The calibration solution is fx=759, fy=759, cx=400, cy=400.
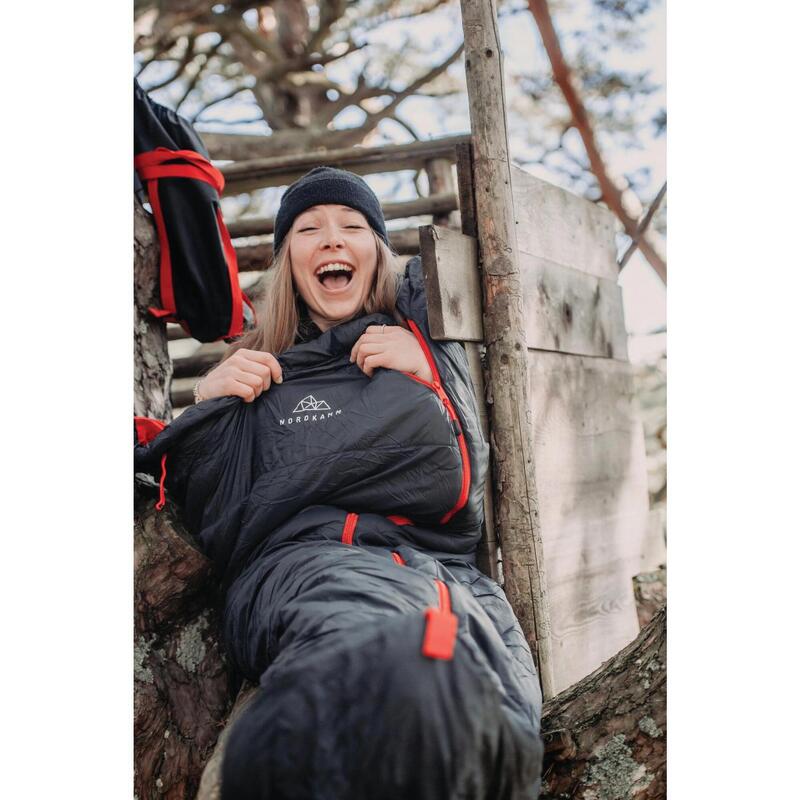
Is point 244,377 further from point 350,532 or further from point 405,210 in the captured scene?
point 405,210

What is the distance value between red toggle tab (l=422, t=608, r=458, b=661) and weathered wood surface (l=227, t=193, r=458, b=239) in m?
1.93

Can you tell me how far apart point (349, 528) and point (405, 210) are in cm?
154

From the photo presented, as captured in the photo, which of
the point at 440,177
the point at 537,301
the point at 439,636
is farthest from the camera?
the point at 440,177

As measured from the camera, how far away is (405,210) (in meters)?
2.75

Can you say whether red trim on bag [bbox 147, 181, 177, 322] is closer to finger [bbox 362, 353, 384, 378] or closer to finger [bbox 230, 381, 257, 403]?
finger [bbox 230, 381, 257, 403]

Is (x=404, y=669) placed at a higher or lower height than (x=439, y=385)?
lower

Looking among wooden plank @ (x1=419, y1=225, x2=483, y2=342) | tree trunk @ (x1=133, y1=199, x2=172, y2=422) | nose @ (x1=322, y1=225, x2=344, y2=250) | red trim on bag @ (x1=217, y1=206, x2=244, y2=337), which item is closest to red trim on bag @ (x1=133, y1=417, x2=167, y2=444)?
tree trunk @ (x1=133, y1=199, x2=172, y2=422)

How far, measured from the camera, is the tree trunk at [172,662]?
5.32 feet

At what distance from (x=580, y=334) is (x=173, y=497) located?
3.92 feet

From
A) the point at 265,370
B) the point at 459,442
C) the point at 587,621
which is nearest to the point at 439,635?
the point at 459,442

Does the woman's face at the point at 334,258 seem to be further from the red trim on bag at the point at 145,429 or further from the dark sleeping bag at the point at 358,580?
the red trim on bag at the point at 145,429
